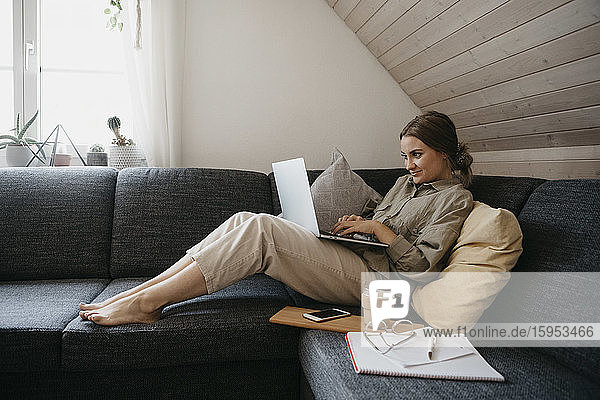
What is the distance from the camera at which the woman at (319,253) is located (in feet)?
5.41

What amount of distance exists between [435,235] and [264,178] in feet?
3.47

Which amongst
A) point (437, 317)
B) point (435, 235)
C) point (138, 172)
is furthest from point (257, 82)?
point (437, 317)

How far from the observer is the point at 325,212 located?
2236 mm

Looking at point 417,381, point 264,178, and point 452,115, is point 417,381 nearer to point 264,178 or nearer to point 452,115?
point 264,178

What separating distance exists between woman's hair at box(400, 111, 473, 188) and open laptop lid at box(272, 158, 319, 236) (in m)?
0.47

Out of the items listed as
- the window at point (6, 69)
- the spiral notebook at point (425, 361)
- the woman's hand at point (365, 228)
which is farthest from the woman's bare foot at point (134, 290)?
the window at point (6, 69)

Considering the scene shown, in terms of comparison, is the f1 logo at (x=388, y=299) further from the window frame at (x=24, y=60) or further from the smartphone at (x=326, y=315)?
the window frame at (x=24, y=60)

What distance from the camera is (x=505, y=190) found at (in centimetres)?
194

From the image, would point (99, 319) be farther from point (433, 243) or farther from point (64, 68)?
point (64, 68)

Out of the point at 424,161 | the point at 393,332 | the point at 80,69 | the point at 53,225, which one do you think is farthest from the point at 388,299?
the point at 80,69

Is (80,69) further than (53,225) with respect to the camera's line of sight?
Yes

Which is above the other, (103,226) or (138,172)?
(138,172)

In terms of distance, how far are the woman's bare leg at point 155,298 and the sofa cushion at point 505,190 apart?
106 centimetres

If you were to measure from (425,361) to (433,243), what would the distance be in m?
0.45
